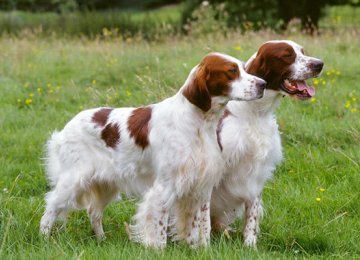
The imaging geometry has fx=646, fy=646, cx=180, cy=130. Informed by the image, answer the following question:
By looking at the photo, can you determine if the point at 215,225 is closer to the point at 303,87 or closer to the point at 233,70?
the point at 303,87

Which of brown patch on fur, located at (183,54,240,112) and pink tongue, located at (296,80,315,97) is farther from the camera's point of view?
pink tongue, located at (296,80,315,97)

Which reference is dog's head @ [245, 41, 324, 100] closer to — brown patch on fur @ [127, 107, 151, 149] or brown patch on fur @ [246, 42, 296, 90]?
brown patch on fur @ [246, 42, 296, 90]

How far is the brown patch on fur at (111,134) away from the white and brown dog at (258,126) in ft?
2.23

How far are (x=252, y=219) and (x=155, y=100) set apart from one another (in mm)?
2906

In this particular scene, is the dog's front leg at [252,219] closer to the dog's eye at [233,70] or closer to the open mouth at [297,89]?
the open mouth at [297,89]

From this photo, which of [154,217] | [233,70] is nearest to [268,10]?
[233,70]

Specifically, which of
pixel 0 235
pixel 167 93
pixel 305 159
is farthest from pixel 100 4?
pixel 0 235

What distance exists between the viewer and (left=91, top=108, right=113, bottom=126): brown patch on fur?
4.36m

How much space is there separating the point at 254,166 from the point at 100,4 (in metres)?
17.6

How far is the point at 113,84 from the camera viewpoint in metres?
8.60

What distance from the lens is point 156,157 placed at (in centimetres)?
405

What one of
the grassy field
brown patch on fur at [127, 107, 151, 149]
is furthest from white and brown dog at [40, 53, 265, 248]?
the grassy field

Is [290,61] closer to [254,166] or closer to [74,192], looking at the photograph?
[254,166]

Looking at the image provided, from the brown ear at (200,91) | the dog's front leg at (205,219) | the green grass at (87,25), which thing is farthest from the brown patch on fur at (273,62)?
the green grass at (87,25)
